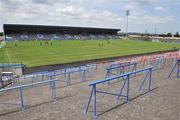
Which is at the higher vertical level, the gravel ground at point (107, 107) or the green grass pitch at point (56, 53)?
the gravel ground at point (107, 107)

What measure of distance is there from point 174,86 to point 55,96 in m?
5.23

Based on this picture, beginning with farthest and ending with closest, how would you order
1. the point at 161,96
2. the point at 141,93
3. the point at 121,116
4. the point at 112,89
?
the point at 112,89 < the point at 141,93 < the point at 161,96 < the point at 121,116

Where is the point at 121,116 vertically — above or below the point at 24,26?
below

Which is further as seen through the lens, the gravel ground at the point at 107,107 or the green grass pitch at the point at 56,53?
the green grass pitch at the point at 56,53

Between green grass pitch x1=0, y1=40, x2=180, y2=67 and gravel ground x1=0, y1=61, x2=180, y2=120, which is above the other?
gravel ground x1=0, y1=61, x2=180, y2=120

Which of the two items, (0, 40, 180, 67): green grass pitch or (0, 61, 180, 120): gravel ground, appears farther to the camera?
(0, 40, 180, 67): green grass pitch

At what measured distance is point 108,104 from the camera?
8023mm

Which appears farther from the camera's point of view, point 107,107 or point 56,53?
point 56,53

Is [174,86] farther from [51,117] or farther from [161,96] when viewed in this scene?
[51,117]

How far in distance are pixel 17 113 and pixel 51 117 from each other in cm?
135

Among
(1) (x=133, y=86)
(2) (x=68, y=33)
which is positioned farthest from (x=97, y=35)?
(1) (x=133, y=86)

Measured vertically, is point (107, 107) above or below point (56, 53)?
above

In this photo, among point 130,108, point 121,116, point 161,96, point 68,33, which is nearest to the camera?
point 121,116

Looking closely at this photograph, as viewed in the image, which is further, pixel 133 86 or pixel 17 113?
pixel 133 86
